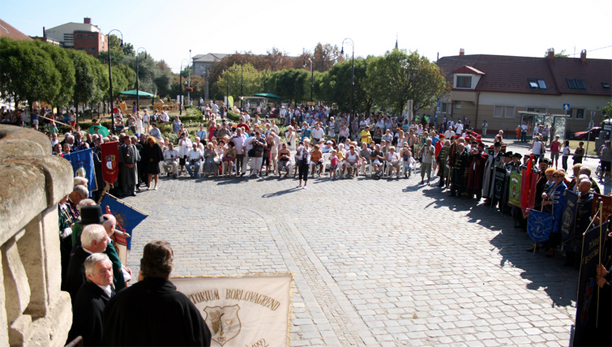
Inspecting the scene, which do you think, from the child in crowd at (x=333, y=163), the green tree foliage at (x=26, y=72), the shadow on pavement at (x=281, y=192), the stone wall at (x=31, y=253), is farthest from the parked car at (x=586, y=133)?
the stone wall at (x=31, y=253)

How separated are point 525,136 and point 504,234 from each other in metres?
31.2

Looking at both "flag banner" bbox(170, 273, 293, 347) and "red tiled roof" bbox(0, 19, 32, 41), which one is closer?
"flag banner" bbox(170, 273, 293, 347)

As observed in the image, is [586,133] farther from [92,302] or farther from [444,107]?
[92,302]

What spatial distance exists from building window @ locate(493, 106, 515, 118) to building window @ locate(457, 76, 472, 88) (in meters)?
3.41

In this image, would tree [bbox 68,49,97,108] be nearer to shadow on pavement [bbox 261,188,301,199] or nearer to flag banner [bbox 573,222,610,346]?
shadow on pavement [bbox 261,188,301,199]

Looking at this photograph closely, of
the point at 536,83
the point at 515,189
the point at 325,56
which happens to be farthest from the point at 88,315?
the point at 325,56

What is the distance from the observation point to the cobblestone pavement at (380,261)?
5.89 m

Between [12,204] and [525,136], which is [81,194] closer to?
[12,204]

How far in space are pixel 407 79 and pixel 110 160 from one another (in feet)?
94.8

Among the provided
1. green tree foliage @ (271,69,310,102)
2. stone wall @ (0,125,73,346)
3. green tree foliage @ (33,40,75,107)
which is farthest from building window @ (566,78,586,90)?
stone wall @ (0,125,73,346)

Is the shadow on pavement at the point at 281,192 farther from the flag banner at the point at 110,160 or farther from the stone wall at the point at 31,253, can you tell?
the stone wall at the point at 31,253

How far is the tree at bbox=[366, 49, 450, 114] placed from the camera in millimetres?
36781


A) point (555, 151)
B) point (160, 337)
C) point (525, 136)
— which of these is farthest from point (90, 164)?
point (525, 136)

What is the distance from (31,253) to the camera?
257cm
